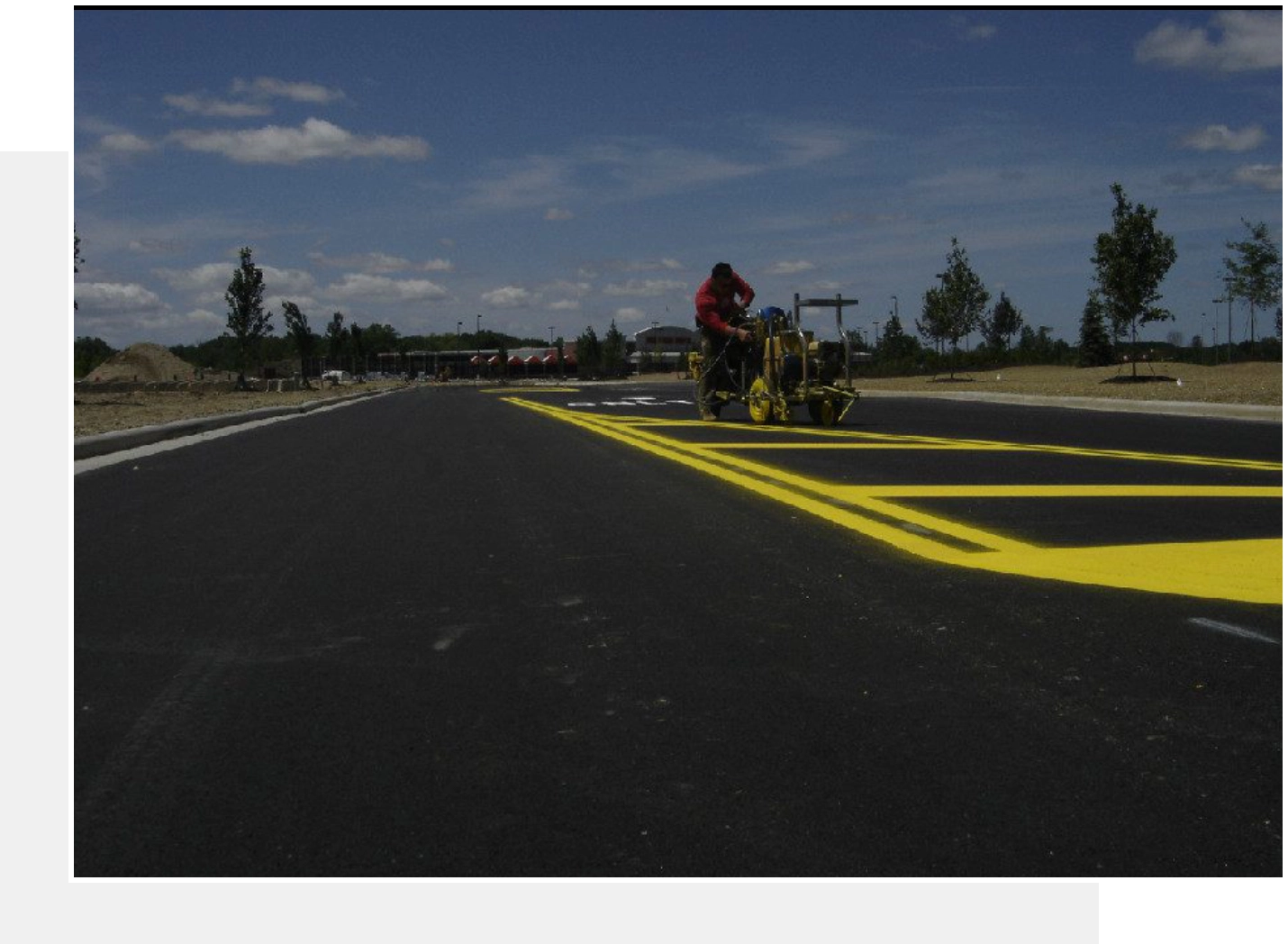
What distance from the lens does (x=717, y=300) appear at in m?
19.2

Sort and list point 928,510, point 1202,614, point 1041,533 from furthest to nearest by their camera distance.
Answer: point 928,510 < point 1041,533 < point 1202,614

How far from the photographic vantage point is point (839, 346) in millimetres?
17719

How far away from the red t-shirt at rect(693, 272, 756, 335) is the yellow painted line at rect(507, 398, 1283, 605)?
8.88 meters

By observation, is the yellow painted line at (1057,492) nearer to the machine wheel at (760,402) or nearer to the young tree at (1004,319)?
the machine wheel at (760,402)

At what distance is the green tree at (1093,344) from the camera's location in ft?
229

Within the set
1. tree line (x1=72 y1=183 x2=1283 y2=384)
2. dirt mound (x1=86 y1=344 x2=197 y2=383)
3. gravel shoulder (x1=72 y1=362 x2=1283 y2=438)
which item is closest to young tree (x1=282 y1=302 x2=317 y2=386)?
tree line (x1=72 y1=183 x2=1283 y2=384)

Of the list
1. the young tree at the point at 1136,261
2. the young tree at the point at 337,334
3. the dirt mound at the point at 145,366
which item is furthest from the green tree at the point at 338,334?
the young tree at the point at 1136,261

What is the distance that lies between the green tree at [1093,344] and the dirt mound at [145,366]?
91.3 metres

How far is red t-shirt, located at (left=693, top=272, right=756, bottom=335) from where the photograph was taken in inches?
750

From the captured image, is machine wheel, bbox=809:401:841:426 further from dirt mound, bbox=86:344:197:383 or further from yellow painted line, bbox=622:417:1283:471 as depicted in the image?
dirt mound, bbox=86:344:197:383

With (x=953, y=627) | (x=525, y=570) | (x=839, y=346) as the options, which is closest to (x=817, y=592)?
(x=953, y=627)

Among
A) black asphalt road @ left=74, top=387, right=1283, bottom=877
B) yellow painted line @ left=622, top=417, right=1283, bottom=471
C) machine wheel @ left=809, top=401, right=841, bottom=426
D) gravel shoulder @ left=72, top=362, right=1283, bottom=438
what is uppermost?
gravel shoulder @ left=72, top=362, right=1283, bottom=438

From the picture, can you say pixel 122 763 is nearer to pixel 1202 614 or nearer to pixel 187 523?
pixel 1202 614

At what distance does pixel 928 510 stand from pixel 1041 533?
1071 mm
